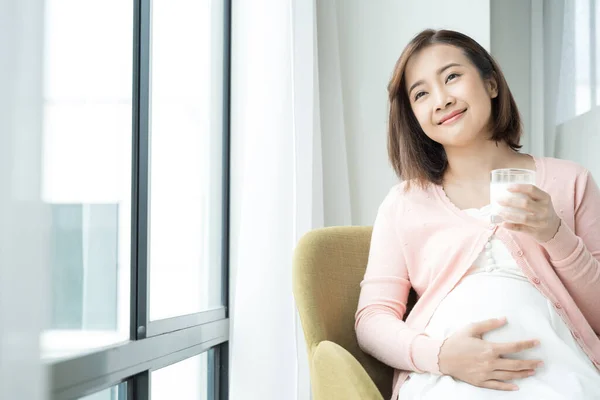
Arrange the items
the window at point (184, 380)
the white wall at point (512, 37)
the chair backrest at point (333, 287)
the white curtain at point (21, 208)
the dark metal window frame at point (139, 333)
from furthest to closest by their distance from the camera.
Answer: the white wall at point (512, 37) < the window at point (184, 380) < the chair backrest at point (333, 287) < the dark metal window frame at point (139, 333) < the white curtain at point (21, 208)

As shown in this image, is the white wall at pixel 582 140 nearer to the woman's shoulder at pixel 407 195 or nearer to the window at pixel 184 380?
the woman's shoulder at pixel 407 195

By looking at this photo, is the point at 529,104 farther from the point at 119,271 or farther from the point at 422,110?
the point at 119,271

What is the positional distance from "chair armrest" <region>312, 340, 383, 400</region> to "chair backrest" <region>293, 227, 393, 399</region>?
4.2 inches

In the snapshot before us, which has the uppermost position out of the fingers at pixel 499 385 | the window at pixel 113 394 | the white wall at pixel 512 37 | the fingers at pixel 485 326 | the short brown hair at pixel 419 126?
the white wall at pixel 512 37

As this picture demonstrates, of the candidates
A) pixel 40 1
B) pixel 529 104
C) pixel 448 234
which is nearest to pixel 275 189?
pixel 448 234

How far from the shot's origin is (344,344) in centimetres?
152

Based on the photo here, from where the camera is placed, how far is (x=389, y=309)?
1431mm

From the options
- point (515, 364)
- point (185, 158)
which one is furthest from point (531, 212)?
point (185, 158)

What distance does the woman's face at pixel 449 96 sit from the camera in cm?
148

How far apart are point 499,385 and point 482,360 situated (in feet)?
0.17

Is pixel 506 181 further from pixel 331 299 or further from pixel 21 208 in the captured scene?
pixel 21 208

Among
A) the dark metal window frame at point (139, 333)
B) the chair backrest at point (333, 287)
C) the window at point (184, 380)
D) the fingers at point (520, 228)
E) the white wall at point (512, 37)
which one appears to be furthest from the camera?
the white wall at point (512, 37)

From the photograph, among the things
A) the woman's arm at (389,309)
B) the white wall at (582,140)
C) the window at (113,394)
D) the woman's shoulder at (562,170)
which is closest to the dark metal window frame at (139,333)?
the window at (113,394)

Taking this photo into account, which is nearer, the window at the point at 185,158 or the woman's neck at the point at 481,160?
the woman's neck at the point at 481,160
